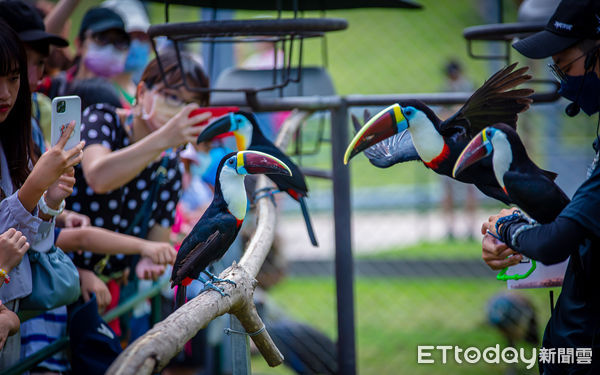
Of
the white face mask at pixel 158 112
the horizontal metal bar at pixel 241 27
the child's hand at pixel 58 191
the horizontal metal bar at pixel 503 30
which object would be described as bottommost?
the child's hand at pixel 58 191

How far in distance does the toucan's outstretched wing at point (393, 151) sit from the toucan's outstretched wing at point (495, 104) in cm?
8

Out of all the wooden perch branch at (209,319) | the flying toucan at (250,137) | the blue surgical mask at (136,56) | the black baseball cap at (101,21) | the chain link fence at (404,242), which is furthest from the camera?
the chain link fence at (404,242)

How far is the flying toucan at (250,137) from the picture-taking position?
4.79 feet

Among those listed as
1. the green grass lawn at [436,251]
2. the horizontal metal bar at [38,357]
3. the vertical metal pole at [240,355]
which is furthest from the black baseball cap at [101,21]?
the green grass lawn at [436,251]

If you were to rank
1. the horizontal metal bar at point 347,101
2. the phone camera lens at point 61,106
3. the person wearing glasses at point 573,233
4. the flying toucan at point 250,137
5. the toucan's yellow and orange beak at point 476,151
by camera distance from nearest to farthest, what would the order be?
the person wearing glasses at point 573,233, the toucan's yellow and orange beak at point 476,151, the phone camera lens at point 61,106, the flying toucan at point 250,137, the horizontal metal bar at point 347,101

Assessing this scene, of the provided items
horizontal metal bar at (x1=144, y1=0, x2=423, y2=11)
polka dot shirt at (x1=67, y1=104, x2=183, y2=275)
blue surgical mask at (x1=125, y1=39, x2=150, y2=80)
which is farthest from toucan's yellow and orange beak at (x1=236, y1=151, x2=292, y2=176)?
blue surgical mask at (x1=125, y1=39, x2=150, y2=80)

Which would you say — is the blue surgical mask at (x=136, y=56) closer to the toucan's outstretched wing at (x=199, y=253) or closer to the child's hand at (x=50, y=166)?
the child's hand at (x=50, y=166)

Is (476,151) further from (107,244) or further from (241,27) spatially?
(107,244)

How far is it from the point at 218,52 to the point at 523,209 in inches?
97.3

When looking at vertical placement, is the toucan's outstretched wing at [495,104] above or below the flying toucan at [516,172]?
above

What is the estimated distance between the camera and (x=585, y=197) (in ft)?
3.12

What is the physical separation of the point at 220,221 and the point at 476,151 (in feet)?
1.51

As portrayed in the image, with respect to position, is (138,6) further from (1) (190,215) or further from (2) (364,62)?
(2) (364,62)

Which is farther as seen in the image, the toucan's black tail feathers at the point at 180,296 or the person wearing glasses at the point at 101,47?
the person wearing glasses at the point at 101,47
